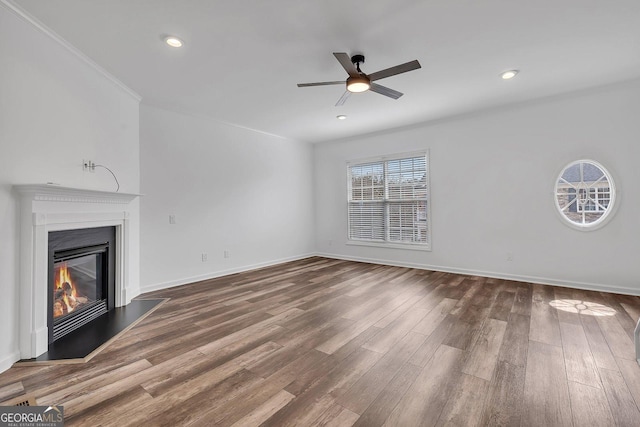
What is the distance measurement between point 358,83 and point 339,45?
390 mm

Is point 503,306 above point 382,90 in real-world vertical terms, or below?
below

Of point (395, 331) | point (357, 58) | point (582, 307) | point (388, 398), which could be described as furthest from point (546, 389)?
point (357, 58)

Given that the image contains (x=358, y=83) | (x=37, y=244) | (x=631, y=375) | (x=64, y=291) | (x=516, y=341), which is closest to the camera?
(x=631, y=375)

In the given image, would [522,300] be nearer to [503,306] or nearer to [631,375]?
[503,306]

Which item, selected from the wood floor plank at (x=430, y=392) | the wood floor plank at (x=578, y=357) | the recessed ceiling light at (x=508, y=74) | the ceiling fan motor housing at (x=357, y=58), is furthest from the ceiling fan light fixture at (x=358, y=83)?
the wood floor plank at (x=578, y=357)

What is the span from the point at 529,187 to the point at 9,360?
20.2 feet

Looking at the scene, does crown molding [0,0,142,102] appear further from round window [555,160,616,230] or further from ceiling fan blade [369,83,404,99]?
round window [555,160,616,230]

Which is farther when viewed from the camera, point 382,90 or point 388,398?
point 382,90


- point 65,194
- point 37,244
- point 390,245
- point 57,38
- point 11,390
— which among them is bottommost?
point 11,390

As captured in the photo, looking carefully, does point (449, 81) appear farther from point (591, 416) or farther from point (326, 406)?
point (326, 406)

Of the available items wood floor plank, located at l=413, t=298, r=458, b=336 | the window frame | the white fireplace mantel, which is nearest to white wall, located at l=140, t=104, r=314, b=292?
the white fireplace mantel

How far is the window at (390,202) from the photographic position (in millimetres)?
5383

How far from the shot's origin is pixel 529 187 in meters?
4.27

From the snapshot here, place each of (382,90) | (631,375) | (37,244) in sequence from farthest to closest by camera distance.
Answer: (382,90), (37,244), (631,375)
